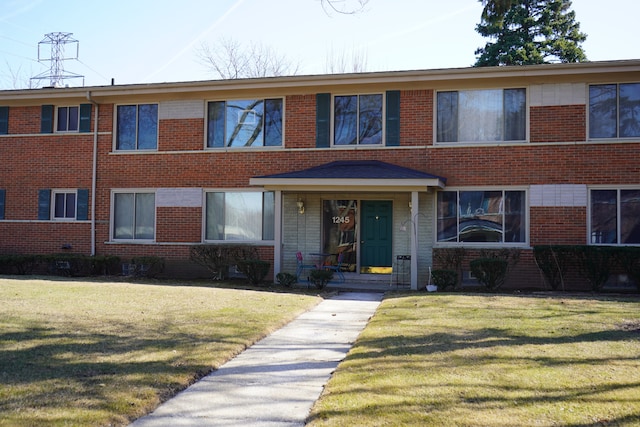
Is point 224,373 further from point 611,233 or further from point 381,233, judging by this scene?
point 611,233

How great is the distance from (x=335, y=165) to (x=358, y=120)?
1405 mm

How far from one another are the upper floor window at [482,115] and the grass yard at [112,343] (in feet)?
20.2

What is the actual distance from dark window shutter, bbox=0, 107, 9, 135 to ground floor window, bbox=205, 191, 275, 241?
7038mm

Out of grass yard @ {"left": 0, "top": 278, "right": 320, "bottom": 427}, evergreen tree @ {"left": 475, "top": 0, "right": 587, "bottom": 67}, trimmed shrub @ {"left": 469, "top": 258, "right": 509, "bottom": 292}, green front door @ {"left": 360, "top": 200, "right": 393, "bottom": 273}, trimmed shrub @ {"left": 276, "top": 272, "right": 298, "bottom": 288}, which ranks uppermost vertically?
evergreen tree @ {"left": 475, "top": 0, "right": 587, "bottom": 67}

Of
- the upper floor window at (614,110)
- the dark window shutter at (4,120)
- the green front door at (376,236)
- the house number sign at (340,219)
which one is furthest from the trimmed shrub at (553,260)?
the dark window shutter at (4,120)

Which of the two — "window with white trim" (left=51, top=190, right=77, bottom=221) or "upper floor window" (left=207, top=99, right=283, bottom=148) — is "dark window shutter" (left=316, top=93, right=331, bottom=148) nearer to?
"upper floor window" (left=207, top=99, right=283, bottom=148)

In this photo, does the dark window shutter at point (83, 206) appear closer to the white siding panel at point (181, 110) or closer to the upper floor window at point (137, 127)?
the upper floor window at point (137, 127)

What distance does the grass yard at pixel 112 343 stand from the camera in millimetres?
4836

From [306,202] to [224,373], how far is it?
33.1 ft

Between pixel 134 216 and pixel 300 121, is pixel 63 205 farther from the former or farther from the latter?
pixel 300 121

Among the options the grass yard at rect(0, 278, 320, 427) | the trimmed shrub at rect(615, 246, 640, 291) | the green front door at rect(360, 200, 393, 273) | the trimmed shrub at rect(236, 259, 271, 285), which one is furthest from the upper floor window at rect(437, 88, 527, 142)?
the grass yard at rect(0, 278, 320, 427)

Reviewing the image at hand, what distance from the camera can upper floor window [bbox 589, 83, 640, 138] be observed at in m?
14.4

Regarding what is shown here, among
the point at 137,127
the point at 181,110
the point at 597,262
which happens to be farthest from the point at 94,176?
the point at 597,262

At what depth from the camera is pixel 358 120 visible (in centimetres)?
1589
